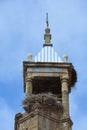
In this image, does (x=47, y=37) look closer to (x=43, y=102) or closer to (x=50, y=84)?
(x=50, y=84)

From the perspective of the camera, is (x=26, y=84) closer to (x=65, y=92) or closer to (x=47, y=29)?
(x=65, y=92)

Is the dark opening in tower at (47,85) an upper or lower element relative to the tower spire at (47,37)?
lower

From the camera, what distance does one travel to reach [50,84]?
43438 mm

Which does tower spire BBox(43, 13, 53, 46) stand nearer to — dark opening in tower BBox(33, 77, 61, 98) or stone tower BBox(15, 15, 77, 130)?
stone tower BBox(15, 15, 77, 130)

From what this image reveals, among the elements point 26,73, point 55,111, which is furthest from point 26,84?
point 55,111

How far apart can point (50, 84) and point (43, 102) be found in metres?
4.85

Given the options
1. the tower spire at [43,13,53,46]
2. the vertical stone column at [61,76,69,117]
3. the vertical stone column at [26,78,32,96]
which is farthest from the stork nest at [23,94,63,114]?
the tower spire at [43,13,53,46]

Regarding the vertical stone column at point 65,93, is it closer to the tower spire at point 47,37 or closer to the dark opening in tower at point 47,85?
the dark opening in tower at point 47,85

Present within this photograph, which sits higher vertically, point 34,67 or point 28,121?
point 34,67

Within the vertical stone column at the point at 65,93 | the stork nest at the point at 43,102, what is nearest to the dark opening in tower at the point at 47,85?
the vertical stone column at the point at 65,93

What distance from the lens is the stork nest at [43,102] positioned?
3838cm

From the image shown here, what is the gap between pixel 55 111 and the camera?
129 feet

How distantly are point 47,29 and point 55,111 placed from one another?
994 cm

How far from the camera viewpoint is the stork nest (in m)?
38.4
